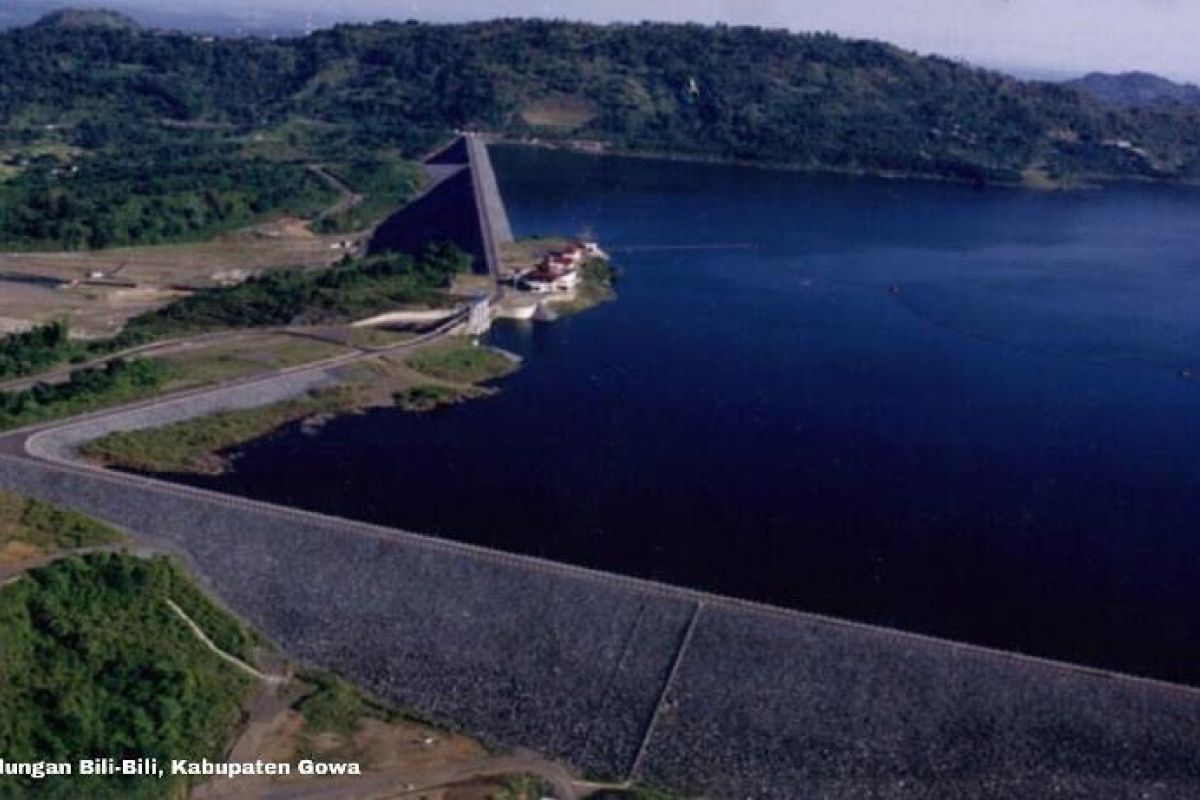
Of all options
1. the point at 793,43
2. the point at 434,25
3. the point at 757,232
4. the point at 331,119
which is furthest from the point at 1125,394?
the point at 434,25

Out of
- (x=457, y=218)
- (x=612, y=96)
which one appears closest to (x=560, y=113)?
(x=612, y=96)

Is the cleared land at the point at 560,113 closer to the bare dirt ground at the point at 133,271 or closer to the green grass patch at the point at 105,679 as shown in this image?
the bare dirt ground at the point at 133,271

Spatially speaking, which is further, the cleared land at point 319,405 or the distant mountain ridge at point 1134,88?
the distant mountain ridge at point 1134,88

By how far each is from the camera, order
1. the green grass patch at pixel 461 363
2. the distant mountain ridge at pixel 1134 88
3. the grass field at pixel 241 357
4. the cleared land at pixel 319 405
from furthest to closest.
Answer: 1. the distant mountain ridge at pixel 1134 88
2. the green grass patch at pixel 461 363
3. the grass field at pixel 241 357
4. the cleared land at pixel 319 405

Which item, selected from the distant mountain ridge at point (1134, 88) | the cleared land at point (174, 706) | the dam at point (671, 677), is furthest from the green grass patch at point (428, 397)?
the distant mountain ridge at point (1134, 88)

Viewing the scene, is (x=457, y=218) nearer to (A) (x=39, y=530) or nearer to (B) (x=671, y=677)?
(A) (x=39, y=530)

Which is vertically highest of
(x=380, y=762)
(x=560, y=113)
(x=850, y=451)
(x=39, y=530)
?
(x=560, y=113)
